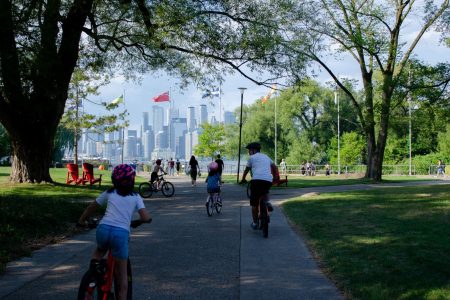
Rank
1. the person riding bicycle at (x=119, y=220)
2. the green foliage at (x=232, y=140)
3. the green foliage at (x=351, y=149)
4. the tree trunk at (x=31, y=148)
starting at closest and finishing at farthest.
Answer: the person riding bicycle at (x=119, y=220) → the tree trunk at (x=31, y=148) → the green foliage at (x=351, y=149) → the green foliage at (x=232, y=140)

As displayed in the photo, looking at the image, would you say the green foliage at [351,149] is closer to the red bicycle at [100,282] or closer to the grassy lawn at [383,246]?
the grassy lawn at [383,246]

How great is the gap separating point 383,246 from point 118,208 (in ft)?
15.7

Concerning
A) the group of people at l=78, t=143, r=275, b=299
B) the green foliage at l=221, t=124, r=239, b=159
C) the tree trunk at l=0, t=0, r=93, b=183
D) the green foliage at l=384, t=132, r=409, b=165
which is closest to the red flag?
the green foliage at l=221, t=124, r=239, b=159

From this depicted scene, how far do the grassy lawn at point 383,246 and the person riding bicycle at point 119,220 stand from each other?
8.08ft

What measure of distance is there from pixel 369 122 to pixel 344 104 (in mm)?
40345

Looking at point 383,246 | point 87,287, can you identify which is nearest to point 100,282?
point 87,287

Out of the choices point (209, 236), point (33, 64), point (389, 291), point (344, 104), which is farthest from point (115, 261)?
point (344, 104)

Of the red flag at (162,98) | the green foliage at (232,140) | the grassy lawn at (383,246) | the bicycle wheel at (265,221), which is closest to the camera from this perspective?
the grassy lawn at (383,246)

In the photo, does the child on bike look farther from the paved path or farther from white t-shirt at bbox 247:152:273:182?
white t-shirt at bbox 247:152:273:182

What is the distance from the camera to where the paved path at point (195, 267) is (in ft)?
18.3

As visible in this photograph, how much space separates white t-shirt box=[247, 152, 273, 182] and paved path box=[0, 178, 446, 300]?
113 centimetres

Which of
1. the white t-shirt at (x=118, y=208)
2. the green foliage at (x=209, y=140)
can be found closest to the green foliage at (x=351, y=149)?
the green foliage at (x=209, y=140)

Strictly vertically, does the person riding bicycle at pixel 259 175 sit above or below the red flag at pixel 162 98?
below

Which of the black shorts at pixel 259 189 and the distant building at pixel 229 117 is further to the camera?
the distant building at pixel 229 117
